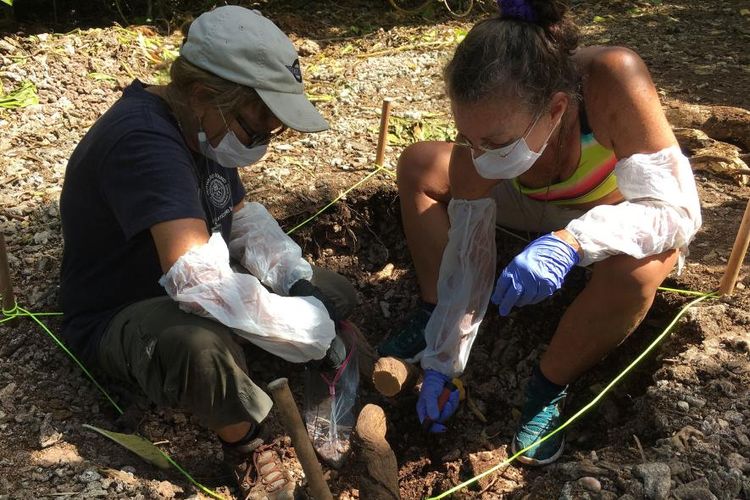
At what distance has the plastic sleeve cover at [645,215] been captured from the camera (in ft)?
5.97

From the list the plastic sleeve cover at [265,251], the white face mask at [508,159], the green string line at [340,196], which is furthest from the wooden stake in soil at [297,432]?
the green string line at [340,196]

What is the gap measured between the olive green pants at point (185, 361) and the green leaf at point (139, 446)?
0.53ft

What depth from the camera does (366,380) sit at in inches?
94.9

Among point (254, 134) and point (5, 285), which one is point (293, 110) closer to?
point (254, 134)

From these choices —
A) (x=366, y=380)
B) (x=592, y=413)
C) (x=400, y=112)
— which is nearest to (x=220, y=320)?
(x=366, y=380)

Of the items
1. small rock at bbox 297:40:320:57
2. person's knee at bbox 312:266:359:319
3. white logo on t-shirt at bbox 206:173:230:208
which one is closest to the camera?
white logo on t-shirt at bbox 206:173:230:208

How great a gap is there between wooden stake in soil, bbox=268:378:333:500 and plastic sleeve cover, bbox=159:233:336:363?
320 millimetres

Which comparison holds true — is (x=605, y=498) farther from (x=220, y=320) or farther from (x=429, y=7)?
(x=429, y=7)

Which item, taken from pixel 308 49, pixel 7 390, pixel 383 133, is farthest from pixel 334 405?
pixel 308 49

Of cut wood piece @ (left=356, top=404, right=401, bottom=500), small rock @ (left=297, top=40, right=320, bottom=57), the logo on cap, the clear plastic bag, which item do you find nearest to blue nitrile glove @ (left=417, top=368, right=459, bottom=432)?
the clear plastic bag

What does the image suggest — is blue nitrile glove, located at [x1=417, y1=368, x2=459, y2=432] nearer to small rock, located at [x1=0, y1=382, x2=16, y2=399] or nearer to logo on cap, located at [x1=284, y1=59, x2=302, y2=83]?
logo on cap, located at [x1=284, y1=59, x2=302, y2=83]

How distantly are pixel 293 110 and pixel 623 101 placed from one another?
0.89m

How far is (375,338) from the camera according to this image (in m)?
2.72

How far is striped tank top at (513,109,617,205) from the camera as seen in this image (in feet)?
6.84
